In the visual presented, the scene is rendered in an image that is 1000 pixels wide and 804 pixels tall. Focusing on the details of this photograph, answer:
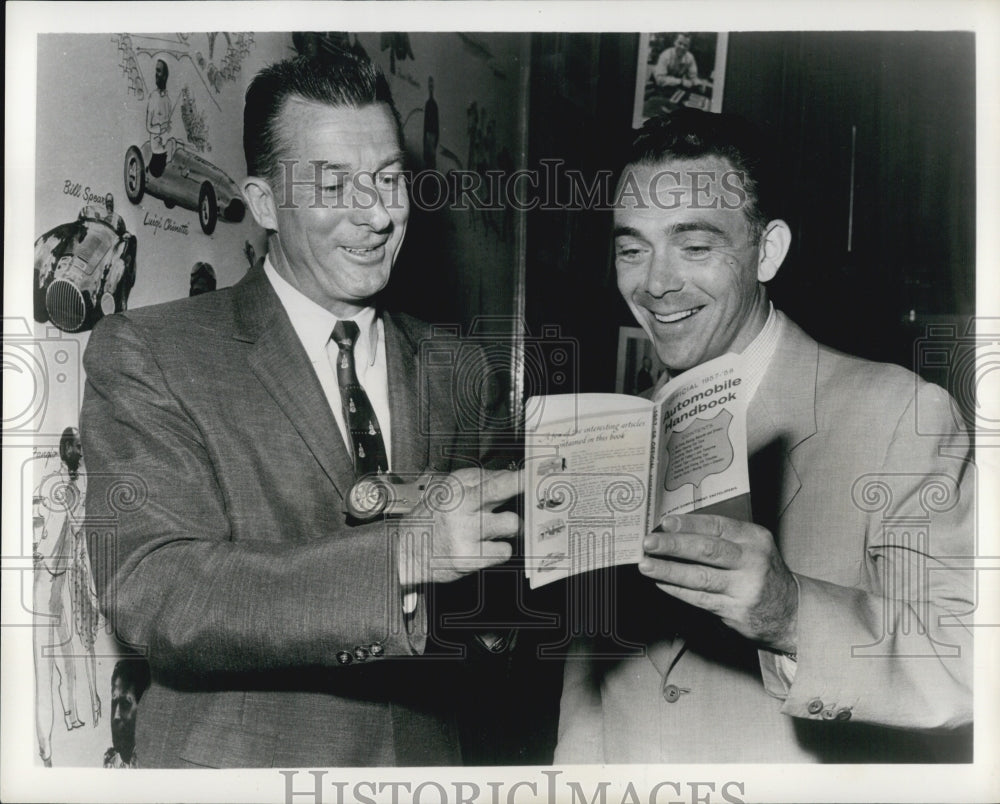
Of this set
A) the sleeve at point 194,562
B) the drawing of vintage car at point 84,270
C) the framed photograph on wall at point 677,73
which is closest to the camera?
the sleeve at point 194,562

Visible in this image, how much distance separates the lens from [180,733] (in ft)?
8.27

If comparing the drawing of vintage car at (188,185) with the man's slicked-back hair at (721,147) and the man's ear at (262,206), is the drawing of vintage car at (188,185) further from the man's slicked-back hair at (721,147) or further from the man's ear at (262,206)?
the man's slicked-back hair at (721,147)

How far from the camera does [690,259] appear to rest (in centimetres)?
262

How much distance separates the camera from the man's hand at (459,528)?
2.53 m

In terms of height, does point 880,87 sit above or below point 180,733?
above

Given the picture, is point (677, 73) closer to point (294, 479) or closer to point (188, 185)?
point (188, 185)

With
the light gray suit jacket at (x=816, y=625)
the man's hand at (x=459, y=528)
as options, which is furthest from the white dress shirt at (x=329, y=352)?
the light gray suit jacket at (x=816, y=625)

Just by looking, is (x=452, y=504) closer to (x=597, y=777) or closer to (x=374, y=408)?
(x=374, y=408)

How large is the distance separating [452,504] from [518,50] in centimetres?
115

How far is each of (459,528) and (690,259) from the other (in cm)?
87

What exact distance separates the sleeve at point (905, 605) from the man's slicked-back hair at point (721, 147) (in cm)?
63

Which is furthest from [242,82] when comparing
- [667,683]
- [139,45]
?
[667,683]

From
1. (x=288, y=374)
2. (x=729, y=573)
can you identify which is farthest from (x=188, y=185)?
(x=729, y=573)

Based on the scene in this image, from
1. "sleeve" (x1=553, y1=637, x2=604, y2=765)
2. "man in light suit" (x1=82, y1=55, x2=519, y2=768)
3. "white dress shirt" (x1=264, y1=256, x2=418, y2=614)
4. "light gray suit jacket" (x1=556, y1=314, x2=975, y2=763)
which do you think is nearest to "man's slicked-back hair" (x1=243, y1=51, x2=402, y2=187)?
"man in light suit" (x1=82, y1=55, x2=519, y2=768)
